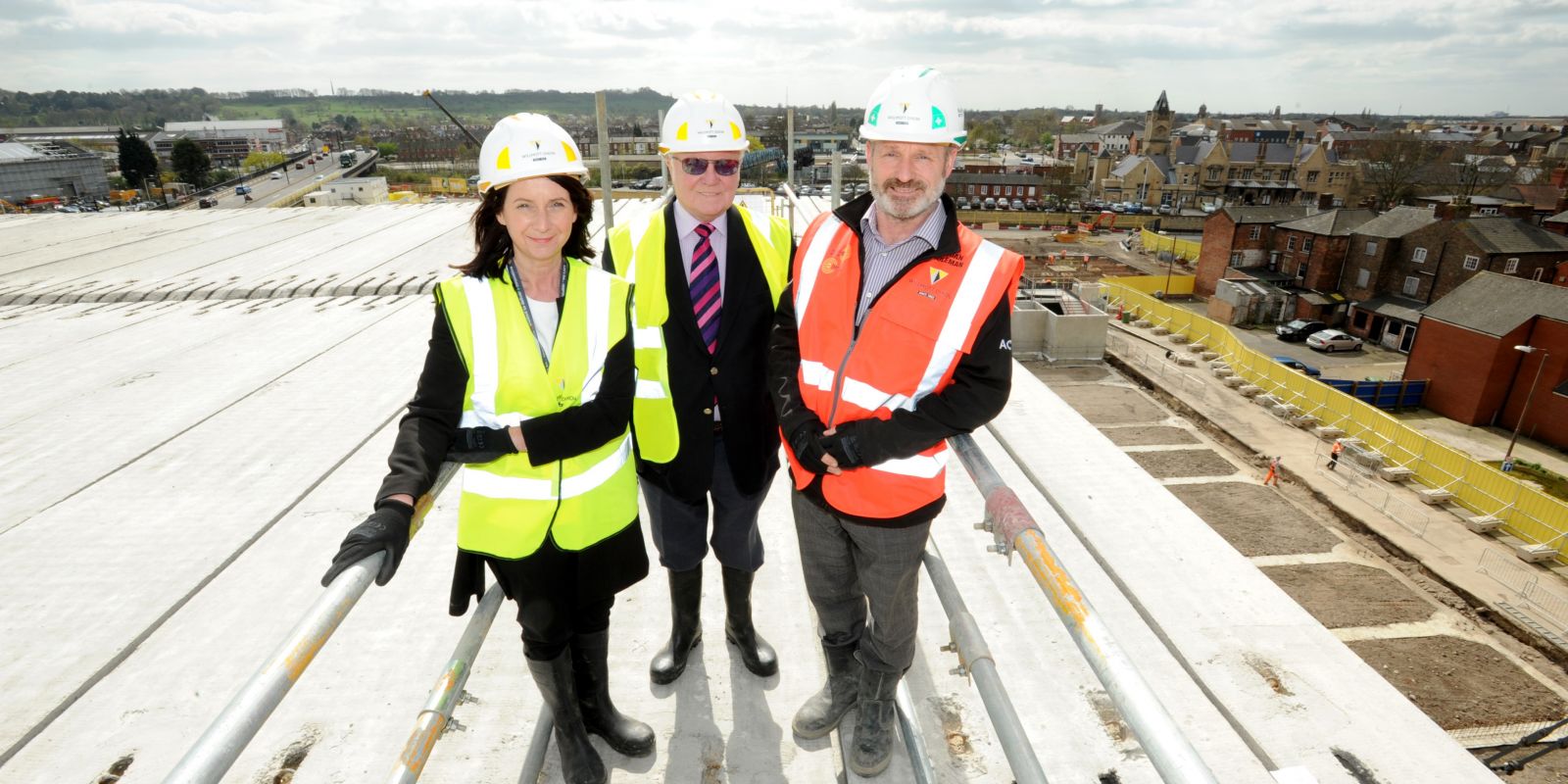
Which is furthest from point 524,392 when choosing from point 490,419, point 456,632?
point 456,632

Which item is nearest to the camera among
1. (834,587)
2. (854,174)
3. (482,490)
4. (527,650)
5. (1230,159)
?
(482,490)

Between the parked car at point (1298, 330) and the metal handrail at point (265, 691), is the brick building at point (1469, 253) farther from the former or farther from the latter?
the metal handrail at point (265, 691)

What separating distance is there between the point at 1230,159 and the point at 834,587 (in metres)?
92.4

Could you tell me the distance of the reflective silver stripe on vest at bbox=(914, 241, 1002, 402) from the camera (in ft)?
8.09

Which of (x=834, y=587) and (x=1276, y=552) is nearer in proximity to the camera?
(x=834, y=587)

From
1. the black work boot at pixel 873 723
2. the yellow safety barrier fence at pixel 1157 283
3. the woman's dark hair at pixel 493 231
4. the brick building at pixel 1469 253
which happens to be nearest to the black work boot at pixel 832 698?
the black work boot at pixel 873 723

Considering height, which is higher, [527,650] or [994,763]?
[527,650]

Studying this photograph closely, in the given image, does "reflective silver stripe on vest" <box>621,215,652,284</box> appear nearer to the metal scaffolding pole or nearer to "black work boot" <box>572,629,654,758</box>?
"black work boot" <box>572,629,654,758</box>

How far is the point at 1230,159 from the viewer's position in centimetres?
7769

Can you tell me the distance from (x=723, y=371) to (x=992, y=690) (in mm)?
1608

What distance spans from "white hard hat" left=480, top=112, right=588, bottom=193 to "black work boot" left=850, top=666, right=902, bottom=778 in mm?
2204

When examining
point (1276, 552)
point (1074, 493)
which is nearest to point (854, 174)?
point (1276, 552)

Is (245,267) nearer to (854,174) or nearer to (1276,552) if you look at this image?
(1276,552)

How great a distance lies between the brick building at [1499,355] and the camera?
2252cm
